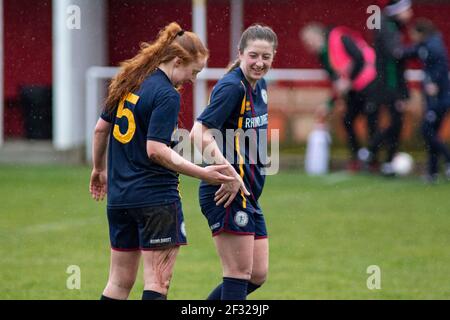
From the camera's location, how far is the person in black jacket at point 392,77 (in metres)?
15.8

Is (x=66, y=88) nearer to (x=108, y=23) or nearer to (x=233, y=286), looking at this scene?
(x=108, y=23)

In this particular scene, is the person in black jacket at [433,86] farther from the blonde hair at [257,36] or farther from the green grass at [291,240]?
the blonde hair at [257,36]

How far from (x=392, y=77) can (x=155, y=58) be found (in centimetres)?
1071

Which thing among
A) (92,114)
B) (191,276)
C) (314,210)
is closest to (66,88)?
(92,114)

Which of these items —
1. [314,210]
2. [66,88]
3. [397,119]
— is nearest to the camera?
[314,210]

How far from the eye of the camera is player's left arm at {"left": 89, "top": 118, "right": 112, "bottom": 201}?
5.84 meters

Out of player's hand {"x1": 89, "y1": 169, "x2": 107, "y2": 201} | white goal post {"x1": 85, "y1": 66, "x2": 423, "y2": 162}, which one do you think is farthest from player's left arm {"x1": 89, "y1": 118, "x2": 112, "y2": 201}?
white goal post {"x1": 85, "y1": 66, "x2": 423, "y2": 162}

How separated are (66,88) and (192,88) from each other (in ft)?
7.92

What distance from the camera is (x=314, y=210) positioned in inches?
494

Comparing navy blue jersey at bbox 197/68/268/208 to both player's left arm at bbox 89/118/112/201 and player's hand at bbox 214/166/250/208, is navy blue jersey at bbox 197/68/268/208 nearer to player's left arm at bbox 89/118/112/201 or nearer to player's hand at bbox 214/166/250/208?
player's hand at bbox 214/166/250/208

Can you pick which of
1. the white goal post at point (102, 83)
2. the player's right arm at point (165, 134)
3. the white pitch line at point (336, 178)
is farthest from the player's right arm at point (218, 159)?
the white goal post at point (102, 83)

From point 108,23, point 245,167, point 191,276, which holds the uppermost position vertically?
point 108,23

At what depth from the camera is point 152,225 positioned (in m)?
5.62

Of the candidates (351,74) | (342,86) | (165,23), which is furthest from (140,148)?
(165,23)
